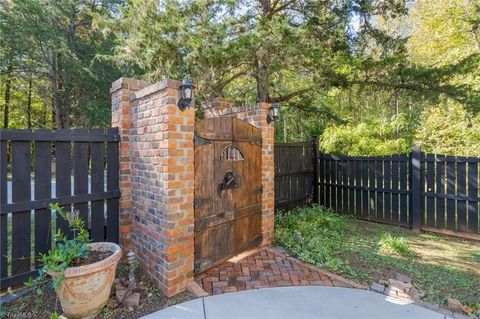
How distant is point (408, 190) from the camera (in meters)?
5.24

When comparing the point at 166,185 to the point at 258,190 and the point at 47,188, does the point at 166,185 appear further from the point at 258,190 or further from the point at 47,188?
the point at 258,190

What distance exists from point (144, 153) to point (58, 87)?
1283 cm

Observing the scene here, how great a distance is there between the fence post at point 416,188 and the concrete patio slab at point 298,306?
10.1 ft

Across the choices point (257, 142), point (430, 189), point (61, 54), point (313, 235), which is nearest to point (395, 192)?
point (430, 189)

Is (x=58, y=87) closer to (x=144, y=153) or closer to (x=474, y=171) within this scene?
(x=144, y=153)

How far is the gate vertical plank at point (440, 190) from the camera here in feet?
16.0

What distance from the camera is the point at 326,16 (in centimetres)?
536

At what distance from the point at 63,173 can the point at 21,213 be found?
516mm

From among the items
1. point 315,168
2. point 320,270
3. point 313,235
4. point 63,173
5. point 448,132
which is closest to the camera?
point 63,173

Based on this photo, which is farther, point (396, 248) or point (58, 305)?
point (396, 248)

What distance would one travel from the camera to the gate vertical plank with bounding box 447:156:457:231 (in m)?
4.77

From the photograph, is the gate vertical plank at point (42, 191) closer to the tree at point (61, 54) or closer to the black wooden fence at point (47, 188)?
the black wooden fence at point (47, 188)

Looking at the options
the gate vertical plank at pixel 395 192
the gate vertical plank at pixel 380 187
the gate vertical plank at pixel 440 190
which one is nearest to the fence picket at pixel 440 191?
the gate vertical plank at pixel 440 190

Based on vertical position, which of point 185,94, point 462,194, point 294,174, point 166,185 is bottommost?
point 462,194
